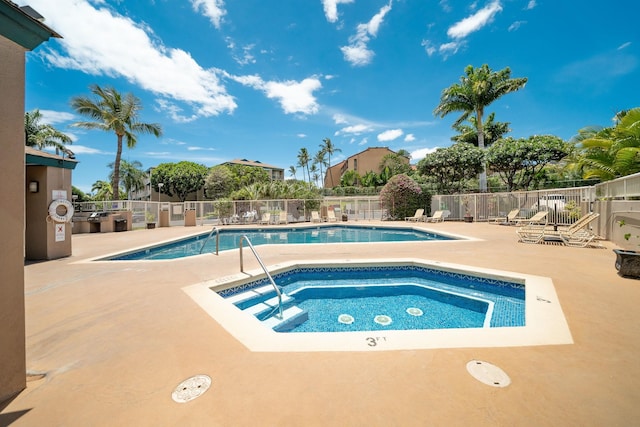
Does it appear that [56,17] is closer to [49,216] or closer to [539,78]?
[49,216]

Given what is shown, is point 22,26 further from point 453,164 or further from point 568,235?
point 453,164

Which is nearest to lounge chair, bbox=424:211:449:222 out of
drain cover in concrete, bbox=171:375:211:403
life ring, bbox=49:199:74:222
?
drain cover in concrete, bbox=171:375:211:403

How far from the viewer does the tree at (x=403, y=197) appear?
18.0m

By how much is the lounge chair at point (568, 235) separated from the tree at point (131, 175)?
154ft

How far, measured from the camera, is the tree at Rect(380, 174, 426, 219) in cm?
1802

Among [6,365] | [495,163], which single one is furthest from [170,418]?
[495,163]

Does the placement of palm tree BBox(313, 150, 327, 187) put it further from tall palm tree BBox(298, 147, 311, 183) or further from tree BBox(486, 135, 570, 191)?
tree BBox(486, 135, 570, 191)

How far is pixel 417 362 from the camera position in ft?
7.13

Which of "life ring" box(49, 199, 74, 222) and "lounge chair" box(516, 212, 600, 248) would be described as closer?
"life ring" box(49, 199, 74, 222)

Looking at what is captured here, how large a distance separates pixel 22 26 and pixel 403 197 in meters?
18.1

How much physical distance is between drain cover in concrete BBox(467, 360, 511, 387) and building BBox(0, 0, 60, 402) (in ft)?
10.9

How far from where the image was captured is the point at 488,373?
6.63 ft

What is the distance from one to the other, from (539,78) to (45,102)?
3763 cm


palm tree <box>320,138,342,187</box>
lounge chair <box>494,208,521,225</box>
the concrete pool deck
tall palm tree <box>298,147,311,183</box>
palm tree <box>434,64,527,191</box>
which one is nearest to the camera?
the concrete pool deck
